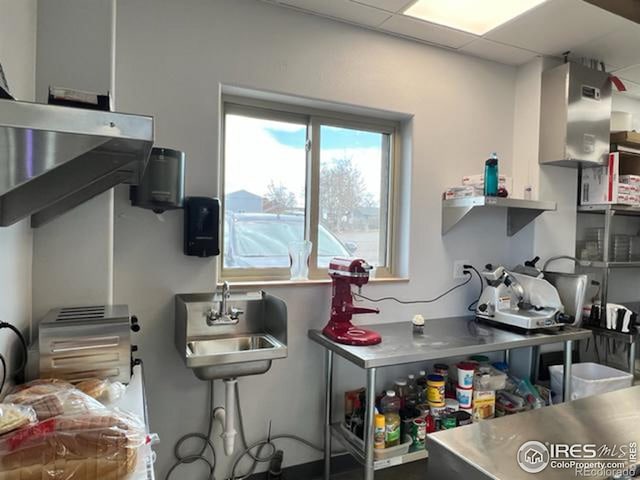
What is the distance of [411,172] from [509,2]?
3.29ft

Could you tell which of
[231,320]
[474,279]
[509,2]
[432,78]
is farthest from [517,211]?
[231,320]

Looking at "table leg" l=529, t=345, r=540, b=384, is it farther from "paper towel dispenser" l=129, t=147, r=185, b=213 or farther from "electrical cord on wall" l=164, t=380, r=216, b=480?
"paper towel dispenser" l=129, t=147, r=185, b=213

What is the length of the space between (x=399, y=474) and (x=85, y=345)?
1.91m

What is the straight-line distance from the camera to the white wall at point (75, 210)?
4.78 feet

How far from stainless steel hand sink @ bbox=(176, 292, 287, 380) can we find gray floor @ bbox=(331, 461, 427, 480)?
0.99 m

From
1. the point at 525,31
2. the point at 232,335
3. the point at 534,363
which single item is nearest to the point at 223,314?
the point at 232,335

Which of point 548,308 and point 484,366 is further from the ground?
point 548,308

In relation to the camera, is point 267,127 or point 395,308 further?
point 395,308

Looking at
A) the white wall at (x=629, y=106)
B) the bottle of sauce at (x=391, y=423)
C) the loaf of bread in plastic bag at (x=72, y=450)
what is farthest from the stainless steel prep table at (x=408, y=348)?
the white wall at (x=629, y=106)

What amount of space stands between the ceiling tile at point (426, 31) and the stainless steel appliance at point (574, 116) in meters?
0.66

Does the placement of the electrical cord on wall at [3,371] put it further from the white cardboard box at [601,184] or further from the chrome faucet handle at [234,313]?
the white cardboard box at [601,184]

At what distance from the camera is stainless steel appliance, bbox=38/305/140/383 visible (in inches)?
48.9

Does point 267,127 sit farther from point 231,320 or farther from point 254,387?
point 254,387

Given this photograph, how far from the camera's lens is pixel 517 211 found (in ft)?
8.85
